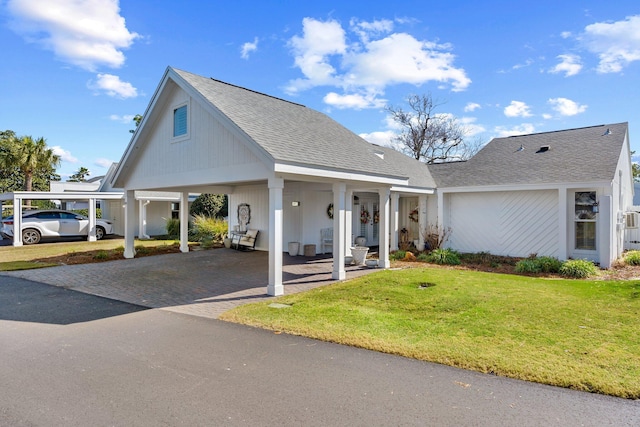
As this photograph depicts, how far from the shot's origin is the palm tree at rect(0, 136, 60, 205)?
2719cm

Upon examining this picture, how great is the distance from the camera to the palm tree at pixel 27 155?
2719cm

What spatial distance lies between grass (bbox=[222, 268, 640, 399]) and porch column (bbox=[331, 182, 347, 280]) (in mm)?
694

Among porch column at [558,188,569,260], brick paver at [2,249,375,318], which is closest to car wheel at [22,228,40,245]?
brick paver at [2,249,375,318]

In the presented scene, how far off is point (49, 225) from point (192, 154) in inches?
589

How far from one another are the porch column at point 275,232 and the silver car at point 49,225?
17626 millimetres

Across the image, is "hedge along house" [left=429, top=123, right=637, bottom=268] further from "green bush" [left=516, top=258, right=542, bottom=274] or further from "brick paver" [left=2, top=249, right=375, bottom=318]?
"brick paver" [left=2, top=249, right=375, bottom=318]

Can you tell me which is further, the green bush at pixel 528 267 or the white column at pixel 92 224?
the white column at pixel 92 224

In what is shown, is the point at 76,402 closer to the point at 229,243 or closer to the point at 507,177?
the point at 229,243

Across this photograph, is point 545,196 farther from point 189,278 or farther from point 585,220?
point 189,278

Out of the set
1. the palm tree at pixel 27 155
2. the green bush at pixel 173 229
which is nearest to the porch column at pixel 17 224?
the green bush at pixel 173 229

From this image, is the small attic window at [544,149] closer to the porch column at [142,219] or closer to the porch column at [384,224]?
the porch column at [384,224]

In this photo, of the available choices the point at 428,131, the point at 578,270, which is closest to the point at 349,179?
the point at 578,270

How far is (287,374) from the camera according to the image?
408 cm

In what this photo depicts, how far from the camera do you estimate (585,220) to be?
12.3m
